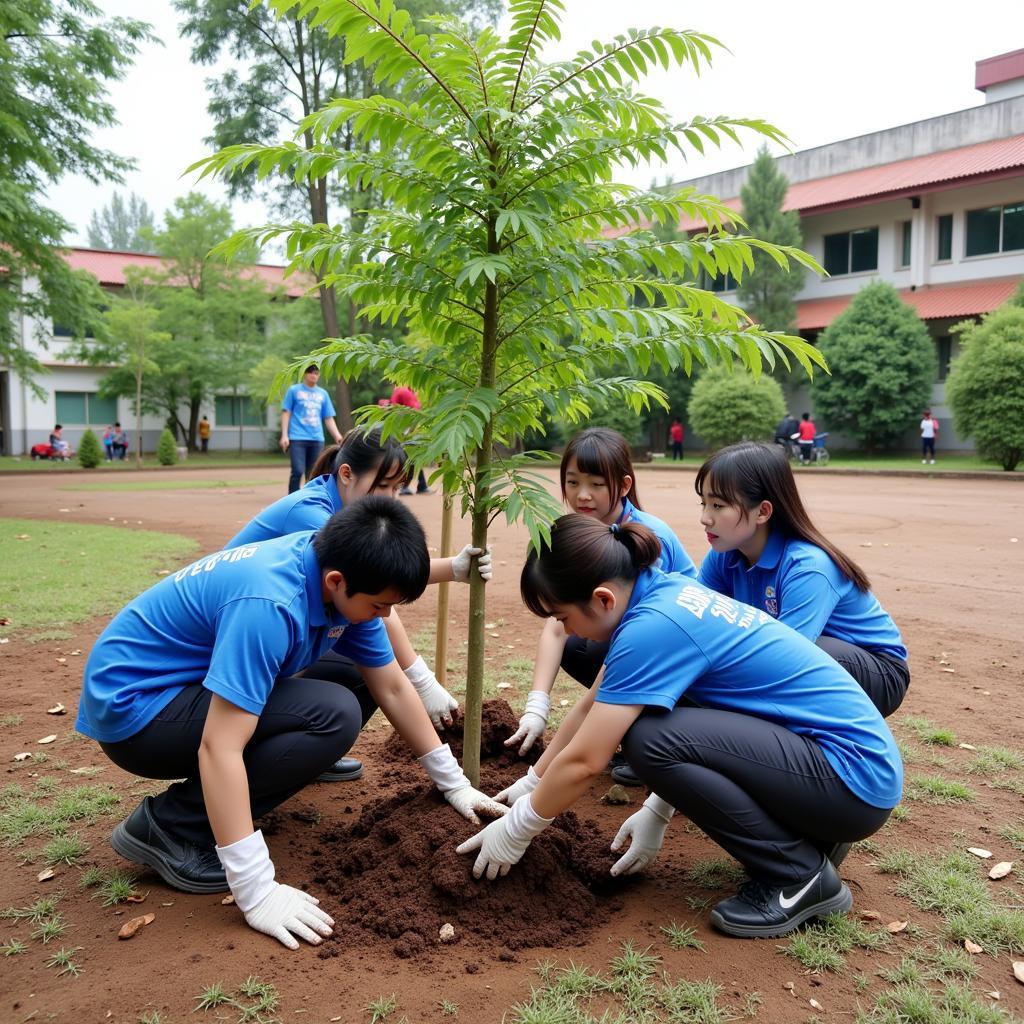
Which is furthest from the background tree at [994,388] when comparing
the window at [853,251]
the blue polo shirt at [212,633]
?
the blue polo shirt at [212,633]

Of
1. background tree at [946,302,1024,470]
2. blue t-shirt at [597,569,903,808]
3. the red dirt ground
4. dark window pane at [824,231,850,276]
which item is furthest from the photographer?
dark window pane at [824,231,850,276]

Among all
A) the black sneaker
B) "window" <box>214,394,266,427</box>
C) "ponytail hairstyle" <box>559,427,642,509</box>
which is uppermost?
"window" <box>214,394,266,427</box>

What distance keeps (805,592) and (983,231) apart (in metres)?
32.1

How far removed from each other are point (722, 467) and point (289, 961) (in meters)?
2.19

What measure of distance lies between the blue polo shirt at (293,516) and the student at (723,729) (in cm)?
144

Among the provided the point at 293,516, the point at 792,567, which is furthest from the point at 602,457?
the point at 293,516

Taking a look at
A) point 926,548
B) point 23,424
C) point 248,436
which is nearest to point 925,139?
point 926,548

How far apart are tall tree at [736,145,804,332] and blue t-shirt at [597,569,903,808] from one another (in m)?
31.4

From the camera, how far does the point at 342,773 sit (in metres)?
4.14

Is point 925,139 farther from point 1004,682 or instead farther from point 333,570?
point 333,570

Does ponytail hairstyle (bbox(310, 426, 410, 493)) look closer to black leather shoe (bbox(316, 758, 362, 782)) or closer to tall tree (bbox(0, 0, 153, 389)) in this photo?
black leather shoe (bbox(316, 758, 362, 782))

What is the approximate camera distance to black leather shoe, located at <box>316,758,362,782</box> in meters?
4.12

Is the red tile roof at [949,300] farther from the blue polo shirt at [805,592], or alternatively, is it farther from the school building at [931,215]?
the blue polo shirt at [805,592]

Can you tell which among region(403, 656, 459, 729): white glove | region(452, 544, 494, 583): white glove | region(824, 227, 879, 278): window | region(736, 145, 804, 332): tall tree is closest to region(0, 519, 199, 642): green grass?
region(403, 656, 459, 729): white glove
